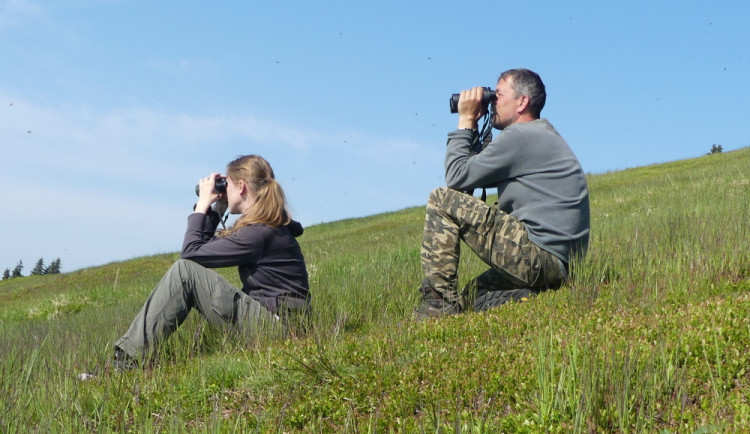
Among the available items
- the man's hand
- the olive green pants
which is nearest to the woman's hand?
the olive green pants

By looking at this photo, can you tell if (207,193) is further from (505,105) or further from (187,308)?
(505,105)

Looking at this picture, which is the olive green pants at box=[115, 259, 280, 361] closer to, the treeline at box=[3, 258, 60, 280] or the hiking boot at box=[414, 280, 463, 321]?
the hiking boot at box=[414, 280, 463, 321]

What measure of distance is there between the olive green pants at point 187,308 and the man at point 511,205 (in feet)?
4.81

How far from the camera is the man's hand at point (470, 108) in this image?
558cm

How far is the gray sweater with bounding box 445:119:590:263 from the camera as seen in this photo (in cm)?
531

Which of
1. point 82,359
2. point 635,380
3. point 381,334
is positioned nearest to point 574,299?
point 381,334

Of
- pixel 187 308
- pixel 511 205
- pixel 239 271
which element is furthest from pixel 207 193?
pixel 511 205

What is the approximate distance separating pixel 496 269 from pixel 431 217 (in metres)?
0.72

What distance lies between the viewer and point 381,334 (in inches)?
190

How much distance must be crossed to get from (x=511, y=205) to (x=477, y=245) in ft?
1.84

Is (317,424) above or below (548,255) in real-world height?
below

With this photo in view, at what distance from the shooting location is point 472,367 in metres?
3.81

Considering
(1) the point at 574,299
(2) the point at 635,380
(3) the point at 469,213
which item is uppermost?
(3) the point at 469,213

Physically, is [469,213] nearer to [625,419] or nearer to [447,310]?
[447,310]
